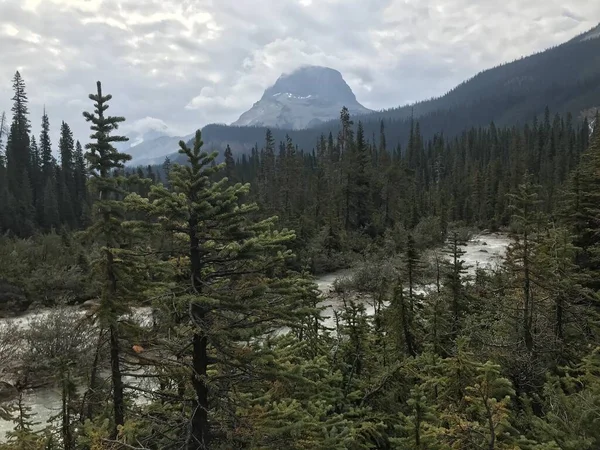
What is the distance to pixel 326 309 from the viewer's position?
25.8 m

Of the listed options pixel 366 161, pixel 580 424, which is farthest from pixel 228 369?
pixel 366 161

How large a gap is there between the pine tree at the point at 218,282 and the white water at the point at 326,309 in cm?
378

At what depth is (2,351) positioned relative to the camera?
19.0 m

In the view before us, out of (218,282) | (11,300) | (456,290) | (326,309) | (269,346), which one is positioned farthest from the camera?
(11,300)

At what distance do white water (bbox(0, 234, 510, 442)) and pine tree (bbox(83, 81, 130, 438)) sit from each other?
85.0 inches

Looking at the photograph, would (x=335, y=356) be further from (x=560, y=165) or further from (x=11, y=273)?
(x=560, y=165)

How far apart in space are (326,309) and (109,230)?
18107mm

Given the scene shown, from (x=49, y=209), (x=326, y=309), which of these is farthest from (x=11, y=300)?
(x=49, y=209)

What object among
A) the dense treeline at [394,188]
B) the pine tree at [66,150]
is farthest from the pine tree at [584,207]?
the pine tree at [66,150]

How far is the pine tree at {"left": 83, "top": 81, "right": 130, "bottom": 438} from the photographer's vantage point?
9.27m

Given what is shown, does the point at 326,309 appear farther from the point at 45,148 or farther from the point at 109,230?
the point at 45,148

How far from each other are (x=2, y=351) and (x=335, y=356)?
1568cm

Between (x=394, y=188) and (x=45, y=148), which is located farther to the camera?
(x=45, y=148)

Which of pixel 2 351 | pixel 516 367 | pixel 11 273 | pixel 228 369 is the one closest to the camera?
pixel 228 369
